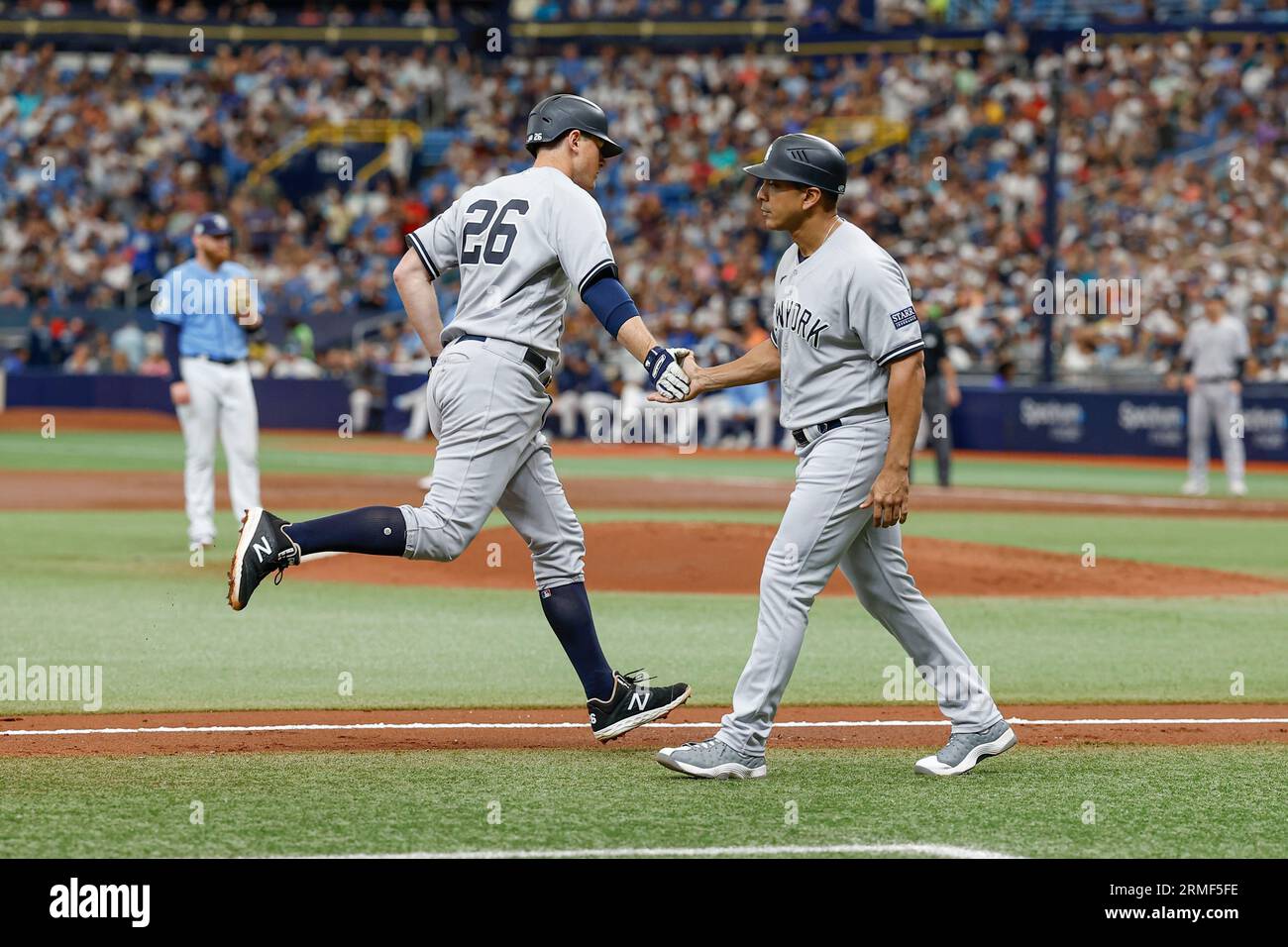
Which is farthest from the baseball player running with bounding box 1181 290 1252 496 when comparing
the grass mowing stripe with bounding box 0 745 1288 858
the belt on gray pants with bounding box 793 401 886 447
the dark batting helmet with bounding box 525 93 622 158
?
the belt on gray pants with bounding box 793 401 886 447

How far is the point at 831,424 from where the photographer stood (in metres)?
6.05

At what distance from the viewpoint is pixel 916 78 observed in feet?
124

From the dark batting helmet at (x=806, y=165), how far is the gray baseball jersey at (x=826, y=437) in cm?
19

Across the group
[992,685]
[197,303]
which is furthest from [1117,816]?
[197,303]

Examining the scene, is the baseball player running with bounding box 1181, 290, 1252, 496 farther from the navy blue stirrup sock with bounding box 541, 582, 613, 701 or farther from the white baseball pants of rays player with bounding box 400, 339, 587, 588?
the white baseball pants of rays player with bounding box 400, 339, 587, 588

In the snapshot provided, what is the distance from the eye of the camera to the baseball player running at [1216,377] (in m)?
20.4

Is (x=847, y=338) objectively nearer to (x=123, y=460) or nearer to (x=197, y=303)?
(x=197, y=303)

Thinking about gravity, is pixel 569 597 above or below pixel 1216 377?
below

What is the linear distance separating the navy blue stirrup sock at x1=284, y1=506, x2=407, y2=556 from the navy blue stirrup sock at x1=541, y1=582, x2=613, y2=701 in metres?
0.85

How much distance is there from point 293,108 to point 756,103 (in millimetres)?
11069

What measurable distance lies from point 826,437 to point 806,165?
933 millimetres

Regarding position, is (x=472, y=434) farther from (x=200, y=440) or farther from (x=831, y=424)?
(x=200, y=440)

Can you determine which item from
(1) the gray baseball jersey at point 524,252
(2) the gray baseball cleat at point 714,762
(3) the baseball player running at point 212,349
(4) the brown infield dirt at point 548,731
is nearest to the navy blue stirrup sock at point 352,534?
(1) the gray baseball jersey at point 524,252

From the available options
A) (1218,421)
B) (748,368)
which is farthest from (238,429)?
(1218,421)
